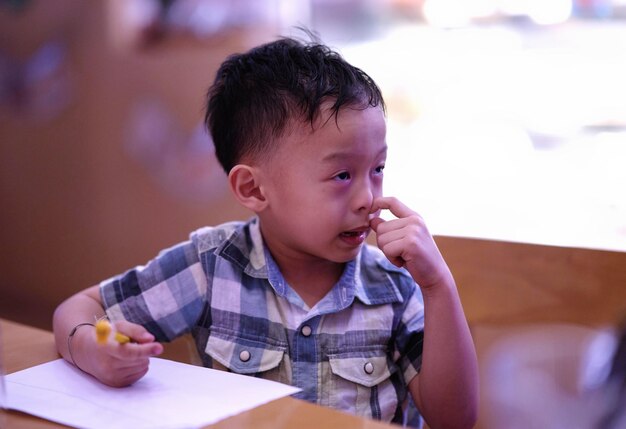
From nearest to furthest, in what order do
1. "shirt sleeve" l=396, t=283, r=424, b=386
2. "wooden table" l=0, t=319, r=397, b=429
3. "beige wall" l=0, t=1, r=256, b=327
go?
"wooden table" l=0, t=319, r=397, b=429
"shirt sleeve" l=396, t=283, r=424, b=386
"beige wall" l=0, t=1, r=256, b=327

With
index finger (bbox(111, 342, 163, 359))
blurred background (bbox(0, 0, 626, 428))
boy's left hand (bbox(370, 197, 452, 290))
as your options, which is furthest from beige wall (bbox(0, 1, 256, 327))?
index finger (bbox(111, 342, 163, 359))

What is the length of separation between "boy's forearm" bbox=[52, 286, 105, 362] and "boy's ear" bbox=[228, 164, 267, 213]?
22cm

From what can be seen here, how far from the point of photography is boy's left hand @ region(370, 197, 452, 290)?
32.5 inches

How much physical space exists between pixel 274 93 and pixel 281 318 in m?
0.28

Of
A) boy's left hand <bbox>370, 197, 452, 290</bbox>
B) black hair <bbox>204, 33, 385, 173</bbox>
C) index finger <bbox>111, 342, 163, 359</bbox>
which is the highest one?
black hair <bbox>204, 33, 385, 173</bbox>

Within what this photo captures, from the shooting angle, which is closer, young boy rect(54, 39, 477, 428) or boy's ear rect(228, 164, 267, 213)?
young boy rect(54, 39, 477, 428)

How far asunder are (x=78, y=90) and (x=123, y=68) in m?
0.29

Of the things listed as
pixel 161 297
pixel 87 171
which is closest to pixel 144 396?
pixel 161 297

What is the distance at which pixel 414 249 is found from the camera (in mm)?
824

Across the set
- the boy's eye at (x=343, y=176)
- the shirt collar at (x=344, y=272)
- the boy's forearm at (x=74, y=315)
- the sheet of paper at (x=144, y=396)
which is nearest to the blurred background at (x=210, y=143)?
the shirt collar at (x=344, y=272)

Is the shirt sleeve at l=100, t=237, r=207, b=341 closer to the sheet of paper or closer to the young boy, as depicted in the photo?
the young boy

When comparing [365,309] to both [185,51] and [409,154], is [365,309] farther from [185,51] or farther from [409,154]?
[185,51]

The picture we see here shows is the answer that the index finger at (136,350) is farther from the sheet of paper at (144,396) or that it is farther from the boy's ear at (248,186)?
the boy's ear at (248,186)

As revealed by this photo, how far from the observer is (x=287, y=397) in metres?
0.69
